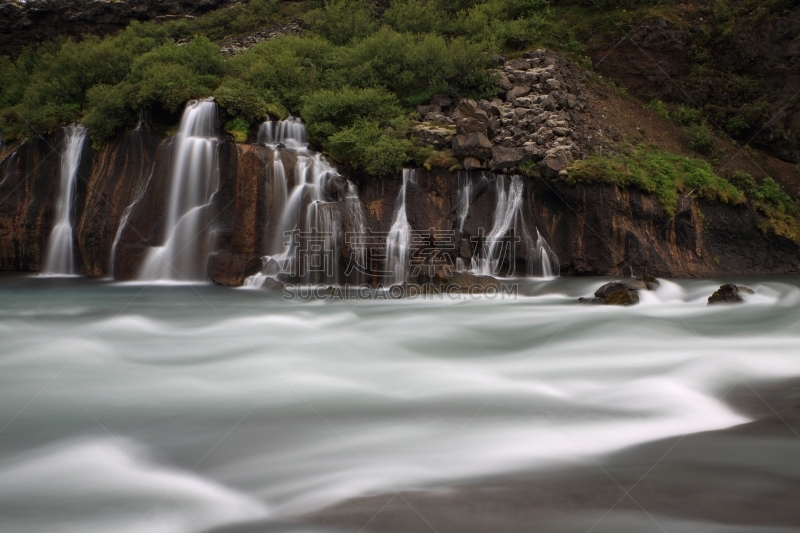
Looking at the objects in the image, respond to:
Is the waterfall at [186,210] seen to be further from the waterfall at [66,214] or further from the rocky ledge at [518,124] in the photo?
the rocky ledge at [518,124]

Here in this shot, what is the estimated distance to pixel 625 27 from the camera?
79.9 feet

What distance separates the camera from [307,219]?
1645 cm

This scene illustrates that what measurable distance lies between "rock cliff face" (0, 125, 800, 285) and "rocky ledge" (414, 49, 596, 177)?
0.59 metres

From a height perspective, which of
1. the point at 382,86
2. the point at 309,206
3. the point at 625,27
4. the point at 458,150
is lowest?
the point at 309,206

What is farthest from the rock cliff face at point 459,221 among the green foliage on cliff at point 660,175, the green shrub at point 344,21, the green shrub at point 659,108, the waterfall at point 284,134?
the green shrub at point 344,21

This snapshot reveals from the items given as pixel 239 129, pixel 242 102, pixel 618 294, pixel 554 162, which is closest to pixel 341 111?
pixel 242 102

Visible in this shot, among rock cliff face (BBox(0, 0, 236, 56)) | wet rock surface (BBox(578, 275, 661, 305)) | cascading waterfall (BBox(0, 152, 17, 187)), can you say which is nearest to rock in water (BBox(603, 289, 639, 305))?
wet rock surface (BBox(578, 275, 661, 305))

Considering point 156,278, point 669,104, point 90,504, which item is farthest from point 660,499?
point 669,104

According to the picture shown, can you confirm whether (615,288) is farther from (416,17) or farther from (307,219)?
(416,17)

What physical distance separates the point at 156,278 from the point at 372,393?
1076 cm

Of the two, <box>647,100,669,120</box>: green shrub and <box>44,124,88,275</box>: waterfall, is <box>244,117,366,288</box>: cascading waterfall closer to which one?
A: <box>44,124,88,275</box>: waterfall

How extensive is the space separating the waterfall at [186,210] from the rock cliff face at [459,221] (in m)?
0.27

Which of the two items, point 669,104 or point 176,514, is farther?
point 669,104

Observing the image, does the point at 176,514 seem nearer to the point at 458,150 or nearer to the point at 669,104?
the point at 458,150
